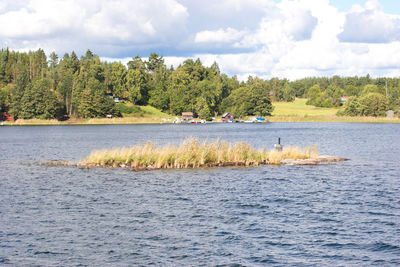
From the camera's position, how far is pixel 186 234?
21.2 meters

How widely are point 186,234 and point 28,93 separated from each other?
16370cm

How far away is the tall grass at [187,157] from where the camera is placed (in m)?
41.9

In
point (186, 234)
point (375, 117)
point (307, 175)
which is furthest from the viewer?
point (375, 117)

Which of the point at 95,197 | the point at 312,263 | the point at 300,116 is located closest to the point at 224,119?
the point at 300,116

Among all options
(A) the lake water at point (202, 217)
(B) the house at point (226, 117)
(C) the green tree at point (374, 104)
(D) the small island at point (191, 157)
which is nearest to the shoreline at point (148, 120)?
(C) the green tree at point (374, 104)

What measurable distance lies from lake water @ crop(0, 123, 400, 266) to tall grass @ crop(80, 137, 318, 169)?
1.81 m

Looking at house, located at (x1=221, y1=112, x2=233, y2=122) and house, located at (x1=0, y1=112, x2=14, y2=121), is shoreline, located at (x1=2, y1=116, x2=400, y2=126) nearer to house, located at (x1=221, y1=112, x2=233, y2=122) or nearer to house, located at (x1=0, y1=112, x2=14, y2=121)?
house, located at (x1=0, y1=112, x2=14, y2=121)

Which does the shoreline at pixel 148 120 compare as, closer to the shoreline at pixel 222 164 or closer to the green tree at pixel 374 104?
the green tree at pixel 374 104

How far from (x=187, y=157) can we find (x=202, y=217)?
1768cm

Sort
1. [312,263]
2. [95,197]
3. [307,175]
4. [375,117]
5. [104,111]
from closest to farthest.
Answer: [312,263]
[95,197]
[307,175]
[375,117]
[104,111]

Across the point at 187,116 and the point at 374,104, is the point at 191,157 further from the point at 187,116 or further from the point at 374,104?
the point at 187,116

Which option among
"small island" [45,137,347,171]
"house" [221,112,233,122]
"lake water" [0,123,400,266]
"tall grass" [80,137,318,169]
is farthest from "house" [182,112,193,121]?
"lake water" [0,123,400,266]

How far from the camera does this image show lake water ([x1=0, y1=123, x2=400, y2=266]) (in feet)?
59.9

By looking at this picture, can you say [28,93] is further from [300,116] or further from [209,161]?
[209,161]
